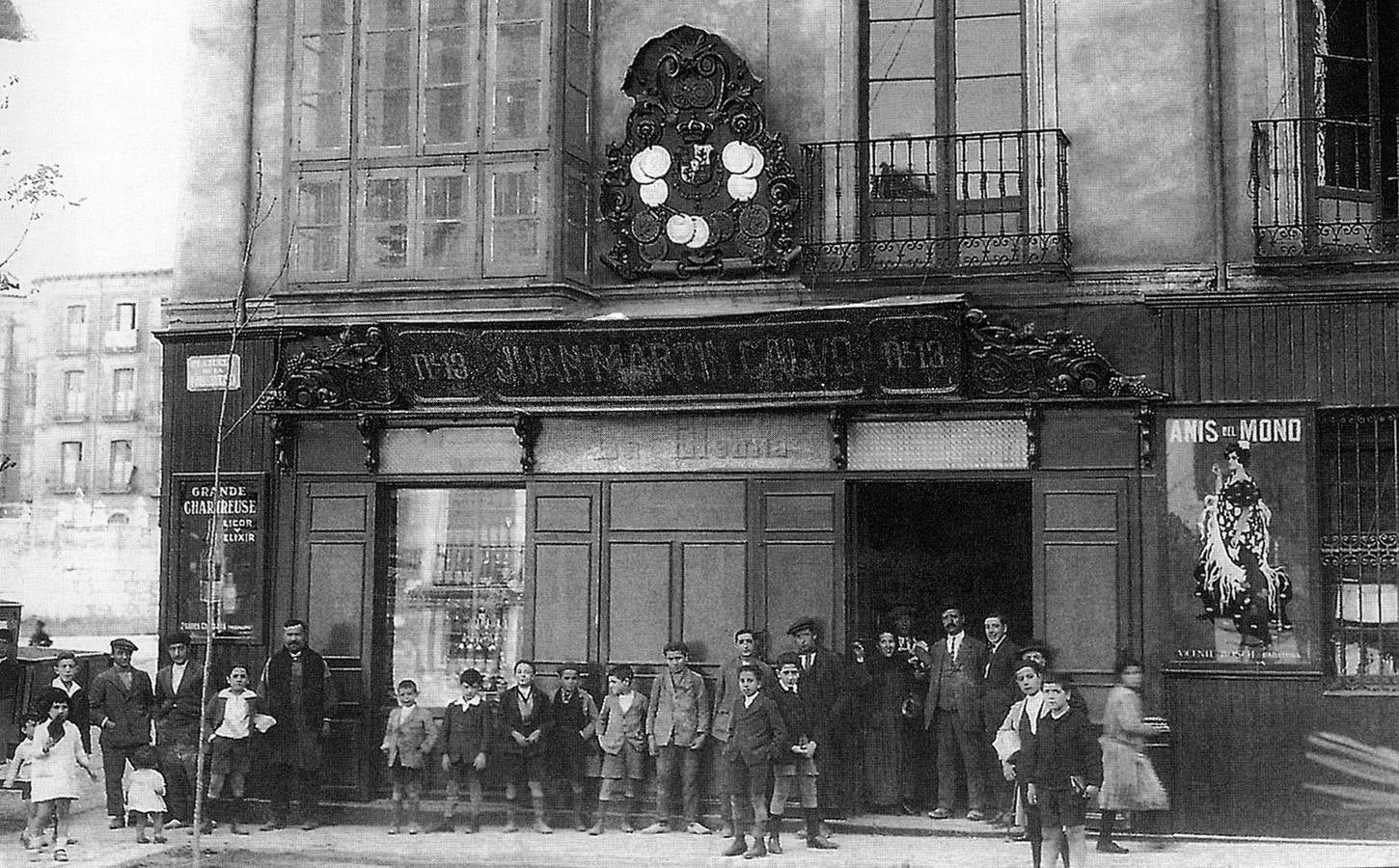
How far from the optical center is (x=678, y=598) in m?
10.3

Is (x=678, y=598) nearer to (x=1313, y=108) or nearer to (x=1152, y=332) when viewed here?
(x=1152, y=332)

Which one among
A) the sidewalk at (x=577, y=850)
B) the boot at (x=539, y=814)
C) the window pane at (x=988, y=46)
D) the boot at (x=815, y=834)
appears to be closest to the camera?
the sidewalk at (x=577, y=850)

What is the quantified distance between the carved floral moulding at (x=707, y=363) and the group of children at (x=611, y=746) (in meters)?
1.88

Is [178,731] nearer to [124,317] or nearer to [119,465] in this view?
[119,465]

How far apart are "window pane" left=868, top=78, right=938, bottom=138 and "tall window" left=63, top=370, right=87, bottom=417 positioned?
6.00 m

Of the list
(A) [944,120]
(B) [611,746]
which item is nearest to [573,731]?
(B) [611,746]

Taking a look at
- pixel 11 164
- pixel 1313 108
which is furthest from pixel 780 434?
pixel 11 164

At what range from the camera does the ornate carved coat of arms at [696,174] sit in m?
10.3

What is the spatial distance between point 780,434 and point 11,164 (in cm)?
569

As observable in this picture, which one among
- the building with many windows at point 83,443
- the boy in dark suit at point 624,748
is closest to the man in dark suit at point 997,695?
the boy in dark suit at point 624,748

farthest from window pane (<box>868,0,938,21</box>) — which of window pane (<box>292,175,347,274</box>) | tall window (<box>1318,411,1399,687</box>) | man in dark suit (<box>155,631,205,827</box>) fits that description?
man in dark suit (<box>155,631,205,827</box>)

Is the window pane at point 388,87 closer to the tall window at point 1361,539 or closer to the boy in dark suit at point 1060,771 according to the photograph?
the boy in dark suit at point 1060,771

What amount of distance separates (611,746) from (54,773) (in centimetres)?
364

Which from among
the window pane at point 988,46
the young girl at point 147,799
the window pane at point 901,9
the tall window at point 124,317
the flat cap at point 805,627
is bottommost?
the young girl at point 147,799
